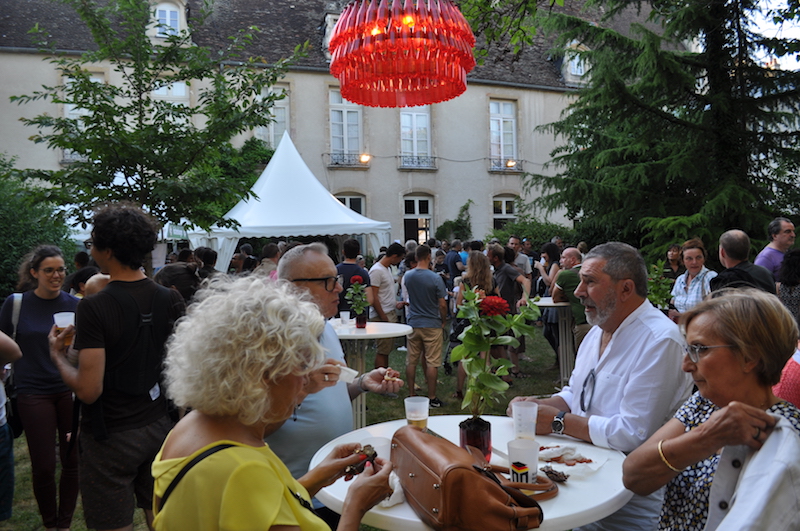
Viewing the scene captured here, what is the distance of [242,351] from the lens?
4.16 feet

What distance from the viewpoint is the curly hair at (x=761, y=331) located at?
59.4 inches

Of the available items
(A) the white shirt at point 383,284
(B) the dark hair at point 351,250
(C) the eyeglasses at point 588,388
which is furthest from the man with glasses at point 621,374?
(A) the white shirt at point 383,284

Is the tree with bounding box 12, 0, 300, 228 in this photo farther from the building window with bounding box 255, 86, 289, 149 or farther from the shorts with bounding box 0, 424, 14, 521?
the building window with bounding box 255, 86, 289, 149

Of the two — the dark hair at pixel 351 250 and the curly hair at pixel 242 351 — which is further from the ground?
the dark hair at pixel 351 250

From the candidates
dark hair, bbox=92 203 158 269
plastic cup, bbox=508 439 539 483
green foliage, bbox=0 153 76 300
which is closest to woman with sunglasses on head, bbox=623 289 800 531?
plastic cup, bbox=508 439 539 483

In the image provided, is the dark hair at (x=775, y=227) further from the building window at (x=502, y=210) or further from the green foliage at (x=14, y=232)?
the building window at (x=502, y=210)

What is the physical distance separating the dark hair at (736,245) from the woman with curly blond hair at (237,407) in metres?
4.56

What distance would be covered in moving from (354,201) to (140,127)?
14.2 meters

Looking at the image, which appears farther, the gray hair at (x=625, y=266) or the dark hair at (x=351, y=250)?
the dark hair at (x=351, y=250)

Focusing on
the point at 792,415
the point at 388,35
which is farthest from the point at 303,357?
the point at 388,35

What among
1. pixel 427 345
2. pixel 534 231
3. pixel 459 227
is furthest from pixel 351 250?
pixel 459 227

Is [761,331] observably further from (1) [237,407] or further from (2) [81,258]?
(2) [81,258]

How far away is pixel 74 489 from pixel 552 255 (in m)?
6.42

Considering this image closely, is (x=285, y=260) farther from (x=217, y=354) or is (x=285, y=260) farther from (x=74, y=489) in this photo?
(x=74, y=489)
